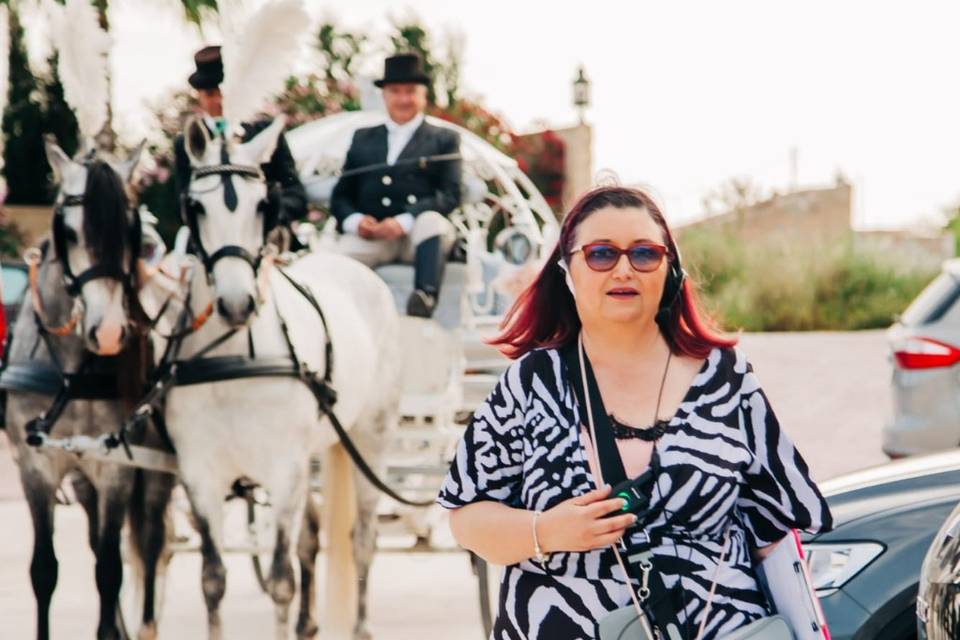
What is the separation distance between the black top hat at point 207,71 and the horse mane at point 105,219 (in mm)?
1448

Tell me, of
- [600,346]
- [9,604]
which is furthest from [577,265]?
[9,604]

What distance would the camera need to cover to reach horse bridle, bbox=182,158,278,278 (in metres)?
6.34

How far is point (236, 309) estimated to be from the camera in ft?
20.7

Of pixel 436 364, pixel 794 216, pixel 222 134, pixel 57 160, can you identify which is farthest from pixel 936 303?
pixel 794 216

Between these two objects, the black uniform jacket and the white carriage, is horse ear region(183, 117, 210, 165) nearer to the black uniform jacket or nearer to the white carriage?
the white carriage

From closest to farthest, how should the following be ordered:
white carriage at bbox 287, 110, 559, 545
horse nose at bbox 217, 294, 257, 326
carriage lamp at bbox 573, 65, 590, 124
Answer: horse nose at bbox 217, 294, 257, 326
white carriage at bbox 287, 110, 559, 545
carriage lamp at bbox 573, 65, 590, 124

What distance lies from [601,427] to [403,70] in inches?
231

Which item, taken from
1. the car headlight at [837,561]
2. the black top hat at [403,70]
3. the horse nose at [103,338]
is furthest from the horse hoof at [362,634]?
the car headlight at [837,561]

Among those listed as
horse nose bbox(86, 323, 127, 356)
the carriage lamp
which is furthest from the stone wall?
horse nose bbox(86, 323, 127, 356)

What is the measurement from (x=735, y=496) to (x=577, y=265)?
560 mm

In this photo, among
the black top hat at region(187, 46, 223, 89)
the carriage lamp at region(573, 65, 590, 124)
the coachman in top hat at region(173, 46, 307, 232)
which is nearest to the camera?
the coachman in top hat at region(173, 46, 307, 232)

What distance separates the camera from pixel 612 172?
341cm

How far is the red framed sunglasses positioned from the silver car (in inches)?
259

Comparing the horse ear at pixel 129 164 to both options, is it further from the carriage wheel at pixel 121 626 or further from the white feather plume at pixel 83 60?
the carriage wheel at pixel 121 626
